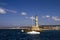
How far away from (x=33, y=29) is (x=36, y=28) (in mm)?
672

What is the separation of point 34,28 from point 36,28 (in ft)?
0.65

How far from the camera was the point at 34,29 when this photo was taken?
15.6m

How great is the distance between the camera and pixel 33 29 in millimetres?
15211

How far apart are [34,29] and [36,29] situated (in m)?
0.28

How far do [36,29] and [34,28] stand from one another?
215 mm

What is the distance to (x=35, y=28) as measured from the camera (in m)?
15.8

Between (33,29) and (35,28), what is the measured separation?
1.92 ft

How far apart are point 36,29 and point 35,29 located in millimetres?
185

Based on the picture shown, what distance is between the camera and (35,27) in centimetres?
1597

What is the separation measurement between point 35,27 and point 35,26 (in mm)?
154

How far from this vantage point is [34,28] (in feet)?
51.7

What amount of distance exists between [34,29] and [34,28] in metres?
0.18

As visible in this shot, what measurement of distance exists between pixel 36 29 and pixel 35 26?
1.34ft

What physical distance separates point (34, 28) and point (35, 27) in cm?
25
